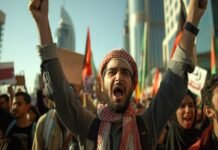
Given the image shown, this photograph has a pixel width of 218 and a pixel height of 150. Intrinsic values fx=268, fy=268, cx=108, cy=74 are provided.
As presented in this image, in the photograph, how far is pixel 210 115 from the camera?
204cm

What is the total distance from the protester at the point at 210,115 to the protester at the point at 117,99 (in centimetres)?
59

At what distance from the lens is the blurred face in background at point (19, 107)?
3947 millimetres

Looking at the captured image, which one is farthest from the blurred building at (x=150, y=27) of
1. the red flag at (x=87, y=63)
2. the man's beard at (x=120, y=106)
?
the man's beard at (x=120, y=106)

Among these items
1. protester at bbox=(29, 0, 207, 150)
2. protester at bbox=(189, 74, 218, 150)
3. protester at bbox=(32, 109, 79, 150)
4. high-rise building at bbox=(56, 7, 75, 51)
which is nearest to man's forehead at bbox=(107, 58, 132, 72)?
protester at bbox=(29, 0, 207, 150)

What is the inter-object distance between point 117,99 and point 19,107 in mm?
2941

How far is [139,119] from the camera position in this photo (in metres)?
1.60

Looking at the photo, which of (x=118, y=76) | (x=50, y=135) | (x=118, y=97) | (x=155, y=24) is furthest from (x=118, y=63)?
(x=155, y=24)

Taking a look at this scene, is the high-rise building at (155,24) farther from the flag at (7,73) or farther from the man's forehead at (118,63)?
the man's forehead at (118,63)

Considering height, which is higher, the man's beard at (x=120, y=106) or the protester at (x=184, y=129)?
the man's beard at (x=120, y=106)

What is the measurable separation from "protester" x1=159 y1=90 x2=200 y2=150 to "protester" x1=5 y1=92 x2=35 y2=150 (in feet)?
5.26

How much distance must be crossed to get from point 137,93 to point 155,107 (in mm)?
8638

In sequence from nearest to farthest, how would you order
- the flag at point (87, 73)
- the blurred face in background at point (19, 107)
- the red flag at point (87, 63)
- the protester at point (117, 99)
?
the protester at point (117, 99)
the blurred face in background at point (19, 107)
the flag at point (87, 73)
the red flag at point (87, 63)

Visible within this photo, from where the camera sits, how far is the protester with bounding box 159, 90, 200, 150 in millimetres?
2770

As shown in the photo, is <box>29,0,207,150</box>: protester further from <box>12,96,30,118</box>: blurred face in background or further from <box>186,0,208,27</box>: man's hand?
<box>12,96,30,118</box>: blurred face in background
